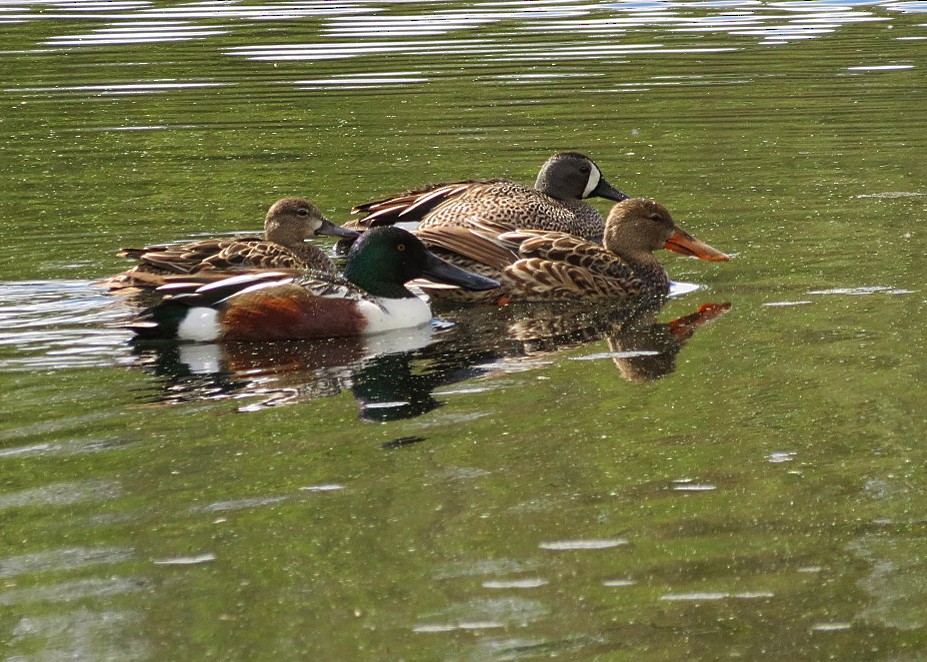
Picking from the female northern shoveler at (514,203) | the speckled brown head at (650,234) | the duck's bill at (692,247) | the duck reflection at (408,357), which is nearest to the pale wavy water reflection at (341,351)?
the duck reflection at (408,357)

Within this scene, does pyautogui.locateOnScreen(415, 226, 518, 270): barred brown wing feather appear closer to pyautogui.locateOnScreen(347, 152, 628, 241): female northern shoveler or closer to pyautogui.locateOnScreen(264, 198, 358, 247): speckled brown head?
pyautogui.locateOnScreen(347, 152, 628, 241): female northern shoveler

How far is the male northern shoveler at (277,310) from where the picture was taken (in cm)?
908

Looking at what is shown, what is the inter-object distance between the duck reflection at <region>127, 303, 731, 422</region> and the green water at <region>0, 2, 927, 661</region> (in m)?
0.03

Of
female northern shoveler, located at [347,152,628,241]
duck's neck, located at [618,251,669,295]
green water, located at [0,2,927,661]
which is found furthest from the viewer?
female northern shoveler, located at [347,152,628,241]

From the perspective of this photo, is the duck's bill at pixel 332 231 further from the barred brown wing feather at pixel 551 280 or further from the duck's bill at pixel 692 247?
the duck's bill at pixel 692 247

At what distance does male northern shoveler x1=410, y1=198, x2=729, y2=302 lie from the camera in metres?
10.4

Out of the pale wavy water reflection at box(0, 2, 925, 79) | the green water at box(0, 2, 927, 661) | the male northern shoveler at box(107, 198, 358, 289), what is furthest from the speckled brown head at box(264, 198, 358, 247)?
the pale wavy water reflection at box(0, 2, 925, 79)

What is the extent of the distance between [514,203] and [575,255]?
175 centimetres

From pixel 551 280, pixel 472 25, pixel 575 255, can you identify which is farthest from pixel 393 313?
pixel 472 25

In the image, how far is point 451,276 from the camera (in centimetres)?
997

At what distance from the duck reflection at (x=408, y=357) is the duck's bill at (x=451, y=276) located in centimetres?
22

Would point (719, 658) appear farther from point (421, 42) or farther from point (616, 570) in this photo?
point (421, 42)

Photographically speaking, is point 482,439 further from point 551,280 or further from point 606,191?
point 606,191

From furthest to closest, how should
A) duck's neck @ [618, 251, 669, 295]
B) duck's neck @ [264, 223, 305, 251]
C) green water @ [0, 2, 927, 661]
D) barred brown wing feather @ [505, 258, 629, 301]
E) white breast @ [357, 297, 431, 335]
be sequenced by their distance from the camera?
1. duck's neck @ [264, 223, 305, 251]
2. duck's neck @ [618, 251, 669, 295]
3. barred brown wing feather @ [505, 258, 629, 301]
4. white breast @ [357, 297, 431, 335]
5. green water @ [0, 2, 927, 661]
